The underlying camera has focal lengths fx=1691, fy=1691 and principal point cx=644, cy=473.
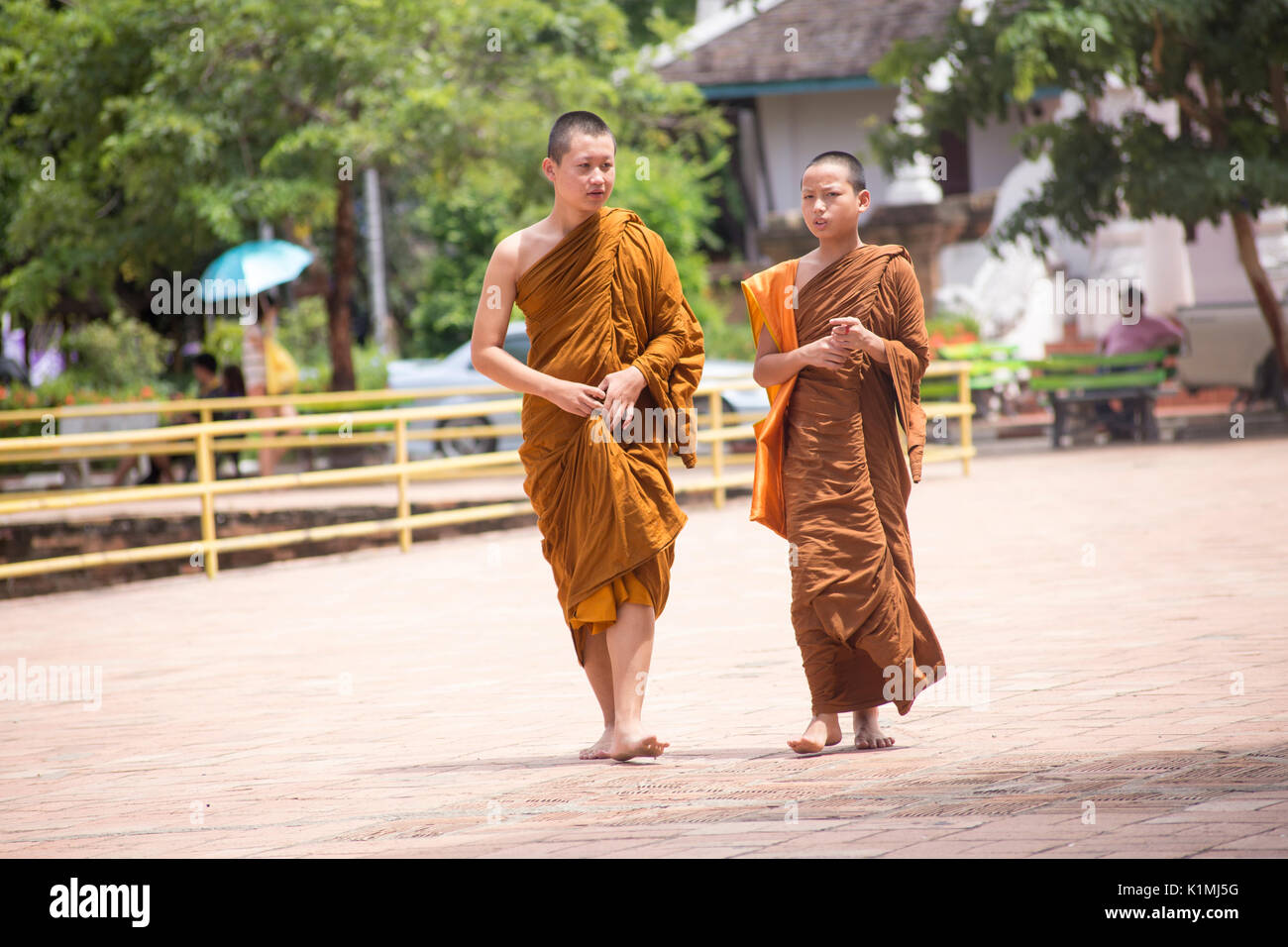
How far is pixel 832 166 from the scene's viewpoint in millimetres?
5488

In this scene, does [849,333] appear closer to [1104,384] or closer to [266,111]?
[1104,384]

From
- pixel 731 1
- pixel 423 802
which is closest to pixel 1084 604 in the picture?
pixel 423 802

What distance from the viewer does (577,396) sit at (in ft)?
17.3

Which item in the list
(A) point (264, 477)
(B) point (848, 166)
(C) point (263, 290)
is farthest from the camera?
(C) point (263, 290)

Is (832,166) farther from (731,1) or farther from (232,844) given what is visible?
(731,1)

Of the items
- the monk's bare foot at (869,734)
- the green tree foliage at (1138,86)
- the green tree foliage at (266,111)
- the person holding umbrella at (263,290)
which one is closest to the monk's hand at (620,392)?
the monk's bare foot at (869,734)

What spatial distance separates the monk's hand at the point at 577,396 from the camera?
17.3ft

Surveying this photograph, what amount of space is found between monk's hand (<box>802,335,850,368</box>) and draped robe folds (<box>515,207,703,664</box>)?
1.41 feet

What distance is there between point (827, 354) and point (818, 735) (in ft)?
3.96

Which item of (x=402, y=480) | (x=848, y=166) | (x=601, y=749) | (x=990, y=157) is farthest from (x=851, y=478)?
(x=990, y=157)

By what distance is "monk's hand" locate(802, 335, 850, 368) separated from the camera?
5.32 metres

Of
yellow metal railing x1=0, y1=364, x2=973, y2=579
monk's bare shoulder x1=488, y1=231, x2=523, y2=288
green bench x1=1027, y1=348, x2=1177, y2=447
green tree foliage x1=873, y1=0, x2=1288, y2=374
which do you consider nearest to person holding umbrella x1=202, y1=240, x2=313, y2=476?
yellow metal railing x1=0, y1=364, x2=973, y2=579

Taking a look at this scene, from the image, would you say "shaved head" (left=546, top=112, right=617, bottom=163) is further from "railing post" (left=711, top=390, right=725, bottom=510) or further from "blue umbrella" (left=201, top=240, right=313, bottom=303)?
"blue umbrella" (left=201, top=240, right=313, bottom=303)

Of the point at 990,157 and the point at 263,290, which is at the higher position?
the point at 990,157
